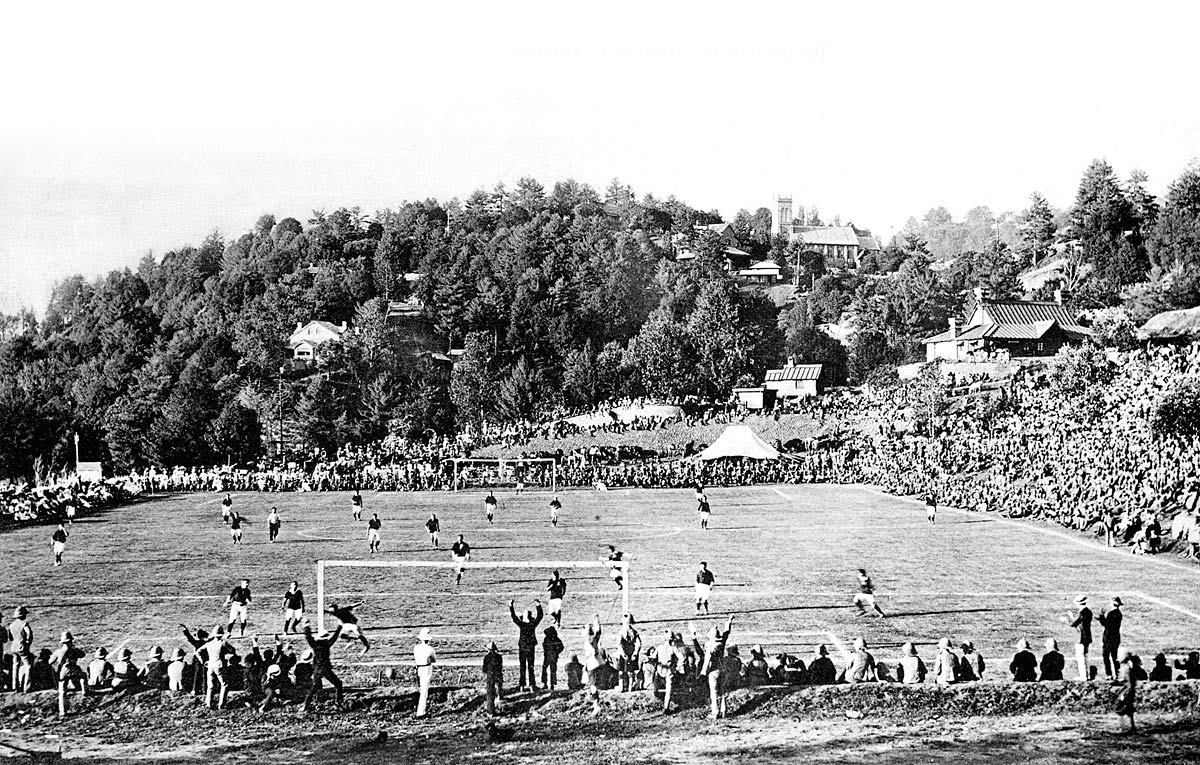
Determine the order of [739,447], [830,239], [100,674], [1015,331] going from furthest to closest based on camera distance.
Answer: [830,239], [1015,331], [739,447], [100,674]

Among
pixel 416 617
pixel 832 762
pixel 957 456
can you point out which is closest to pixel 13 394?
pixel 416 617

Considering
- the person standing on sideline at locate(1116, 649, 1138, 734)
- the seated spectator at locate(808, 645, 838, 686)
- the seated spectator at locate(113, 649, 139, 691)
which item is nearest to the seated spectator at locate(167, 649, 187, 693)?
the seated spectator at locate(113, 649, 139, 691)

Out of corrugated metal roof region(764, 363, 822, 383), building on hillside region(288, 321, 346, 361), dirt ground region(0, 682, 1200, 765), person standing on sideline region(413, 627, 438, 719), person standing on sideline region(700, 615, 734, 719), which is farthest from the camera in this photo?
building on hillside region(288, 321, 346, 361)

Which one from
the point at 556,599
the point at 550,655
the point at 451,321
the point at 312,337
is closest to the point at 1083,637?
the point at 550,655

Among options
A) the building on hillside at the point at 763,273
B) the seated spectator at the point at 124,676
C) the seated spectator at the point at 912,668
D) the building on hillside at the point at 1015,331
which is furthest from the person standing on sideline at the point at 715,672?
the building on hillside at the point at 763,273

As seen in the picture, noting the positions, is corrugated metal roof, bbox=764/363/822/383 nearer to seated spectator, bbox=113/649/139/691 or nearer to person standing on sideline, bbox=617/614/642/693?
person standing on sideline, bbox=617/614/642/693

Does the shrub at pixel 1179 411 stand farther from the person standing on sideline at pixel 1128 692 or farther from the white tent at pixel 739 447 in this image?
the person standing on sideline at pixel 1128 692

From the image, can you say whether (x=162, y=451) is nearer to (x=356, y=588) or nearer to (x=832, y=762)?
(x=356, y=588)

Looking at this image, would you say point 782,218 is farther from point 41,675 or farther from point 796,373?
point 41,675
